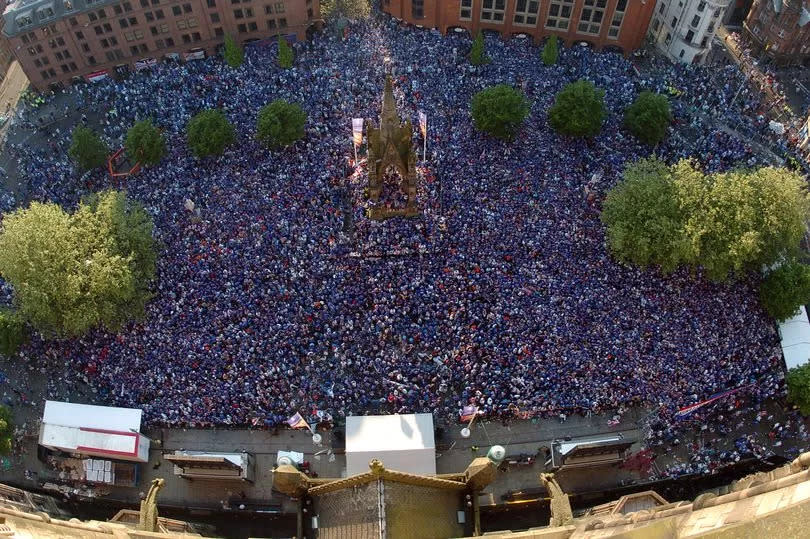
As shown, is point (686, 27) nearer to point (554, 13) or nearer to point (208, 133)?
point (554, 13)

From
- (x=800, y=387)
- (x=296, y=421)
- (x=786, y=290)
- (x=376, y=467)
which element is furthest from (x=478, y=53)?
(x=376, y=467)

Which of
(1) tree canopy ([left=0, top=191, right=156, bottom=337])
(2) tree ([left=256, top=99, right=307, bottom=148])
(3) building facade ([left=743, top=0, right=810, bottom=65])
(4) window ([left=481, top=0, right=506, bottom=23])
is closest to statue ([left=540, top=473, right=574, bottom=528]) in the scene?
(1) tree canopy ([left=0, top=191, right=156, bottom=337])

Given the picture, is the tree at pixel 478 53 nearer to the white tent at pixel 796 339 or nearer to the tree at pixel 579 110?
the tree at pixel 579 110

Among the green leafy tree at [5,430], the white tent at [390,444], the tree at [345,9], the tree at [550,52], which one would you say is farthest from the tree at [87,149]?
the tree at [550,52]

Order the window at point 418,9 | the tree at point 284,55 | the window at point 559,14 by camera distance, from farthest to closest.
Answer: the window at point 418,9, the window at point 559,14, the tree at point 284,55

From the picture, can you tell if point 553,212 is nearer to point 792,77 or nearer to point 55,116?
point 792,77

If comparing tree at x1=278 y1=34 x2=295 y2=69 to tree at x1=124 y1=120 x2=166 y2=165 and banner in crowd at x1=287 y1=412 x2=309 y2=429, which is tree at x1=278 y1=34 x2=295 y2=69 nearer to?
tree at x1=124 y1=120 x2=166 y2=165
